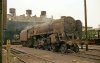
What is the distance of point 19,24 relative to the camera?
71.4m

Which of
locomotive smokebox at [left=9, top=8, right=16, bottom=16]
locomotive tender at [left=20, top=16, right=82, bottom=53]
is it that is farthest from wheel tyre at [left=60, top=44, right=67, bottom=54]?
locomotive smokebox at [left=9, top=8, right=16, bottom=16]

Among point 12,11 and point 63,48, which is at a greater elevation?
point 12,11

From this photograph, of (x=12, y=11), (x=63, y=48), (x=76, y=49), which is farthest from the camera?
(x=12, y=11)

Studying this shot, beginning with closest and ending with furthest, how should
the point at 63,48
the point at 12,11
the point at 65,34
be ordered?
1. the point at 63,48
2. the point at 65,34
3. the point at 12,11

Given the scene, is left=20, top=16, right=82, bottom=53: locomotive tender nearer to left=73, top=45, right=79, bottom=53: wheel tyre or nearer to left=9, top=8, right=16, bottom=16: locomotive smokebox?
left=73, top=45, right=79, bottom=53: wheel tyre

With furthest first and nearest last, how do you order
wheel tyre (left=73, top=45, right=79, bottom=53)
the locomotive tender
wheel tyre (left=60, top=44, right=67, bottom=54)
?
wheel tyre (left=73, top=45, right=79, bottom=53)
the locomotive tender
wheel tyre (left=60, top=44, right=67, bottom=54)

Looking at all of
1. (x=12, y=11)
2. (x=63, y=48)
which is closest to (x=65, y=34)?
(x=63, y=48)

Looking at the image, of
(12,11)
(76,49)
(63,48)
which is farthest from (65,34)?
(12,11)

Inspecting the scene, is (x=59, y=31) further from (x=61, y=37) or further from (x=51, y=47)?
(x=51, y=47)

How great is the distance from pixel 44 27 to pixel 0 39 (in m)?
24.6

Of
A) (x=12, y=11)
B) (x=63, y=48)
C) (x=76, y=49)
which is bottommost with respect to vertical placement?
(x=76, y=49)

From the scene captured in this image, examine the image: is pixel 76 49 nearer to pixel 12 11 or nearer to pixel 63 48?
pixel 63 48

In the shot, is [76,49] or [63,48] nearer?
[63,48]

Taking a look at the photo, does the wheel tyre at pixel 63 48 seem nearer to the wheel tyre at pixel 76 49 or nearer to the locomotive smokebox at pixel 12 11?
the wheel tyre at pixel 76 49
